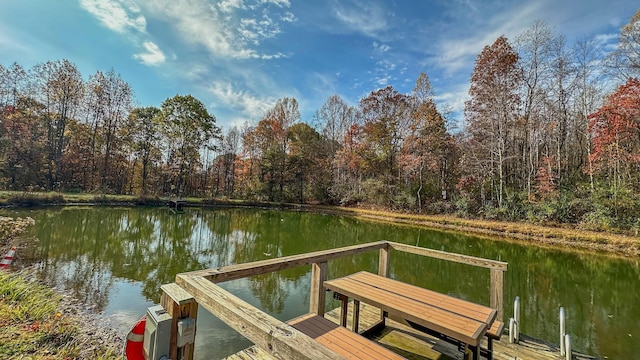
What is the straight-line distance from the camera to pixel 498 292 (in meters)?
2.70

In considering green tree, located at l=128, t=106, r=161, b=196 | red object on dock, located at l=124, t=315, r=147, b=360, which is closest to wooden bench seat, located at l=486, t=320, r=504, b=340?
red object on dock, located at l=124, t=315, r=147, b=360

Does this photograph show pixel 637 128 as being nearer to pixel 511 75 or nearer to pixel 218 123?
pixel 511 75

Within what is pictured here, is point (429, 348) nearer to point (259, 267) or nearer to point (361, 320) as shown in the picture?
point (361, 320)

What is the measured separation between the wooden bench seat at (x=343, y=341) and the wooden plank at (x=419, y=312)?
0.35 meters

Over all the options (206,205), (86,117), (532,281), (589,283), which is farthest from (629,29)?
(86,117)

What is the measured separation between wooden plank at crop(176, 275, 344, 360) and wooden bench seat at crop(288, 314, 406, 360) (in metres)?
0.78

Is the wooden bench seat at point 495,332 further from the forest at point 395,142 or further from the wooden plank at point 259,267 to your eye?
the forest at point 395,142

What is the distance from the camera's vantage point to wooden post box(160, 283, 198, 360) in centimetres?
140

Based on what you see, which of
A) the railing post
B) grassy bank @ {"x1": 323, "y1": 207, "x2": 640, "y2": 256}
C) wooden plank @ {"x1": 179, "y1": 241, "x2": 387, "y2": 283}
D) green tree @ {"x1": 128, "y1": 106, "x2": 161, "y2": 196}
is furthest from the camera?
green tree @ {"x1": 128, "y1": 106, "x2": 161, "y2": 196}

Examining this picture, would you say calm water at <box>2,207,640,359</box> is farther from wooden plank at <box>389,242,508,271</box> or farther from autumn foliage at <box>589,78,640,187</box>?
autumn foliage at <box>589,78,640,187</box>

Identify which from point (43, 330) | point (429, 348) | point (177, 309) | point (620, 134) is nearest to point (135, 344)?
point (177, 309)

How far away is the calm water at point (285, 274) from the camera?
3910 mm

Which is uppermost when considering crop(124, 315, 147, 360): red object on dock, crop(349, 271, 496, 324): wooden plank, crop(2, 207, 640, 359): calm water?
crop(349, 271, 496, 324): wooden plank

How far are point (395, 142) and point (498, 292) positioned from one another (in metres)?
18.9
